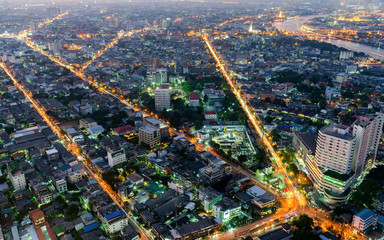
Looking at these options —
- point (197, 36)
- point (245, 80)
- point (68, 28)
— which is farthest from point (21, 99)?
point (68, 28)

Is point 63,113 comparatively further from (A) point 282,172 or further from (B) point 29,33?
(B) point 29,33

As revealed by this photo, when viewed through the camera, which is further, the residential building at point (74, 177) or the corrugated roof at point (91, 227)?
the residential building at point (74, 177)

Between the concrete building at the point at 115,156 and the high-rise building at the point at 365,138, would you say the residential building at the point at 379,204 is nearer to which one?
the high-rise building at the point at 365,138

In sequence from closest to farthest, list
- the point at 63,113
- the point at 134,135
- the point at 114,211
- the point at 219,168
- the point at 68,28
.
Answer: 1. the point at 114,211
2. the point at 219,168
3. the point at 134,135
4. the point at 63,113
5. the point at 68,28

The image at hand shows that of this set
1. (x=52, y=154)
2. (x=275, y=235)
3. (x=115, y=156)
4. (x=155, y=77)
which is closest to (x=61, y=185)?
(x=115, y=156)

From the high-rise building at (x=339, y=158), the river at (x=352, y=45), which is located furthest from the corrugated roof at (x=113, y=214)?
the river at (x=352, y=45)

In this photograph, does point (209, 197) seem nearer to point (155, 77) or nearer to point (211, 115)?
point (211, 115)
